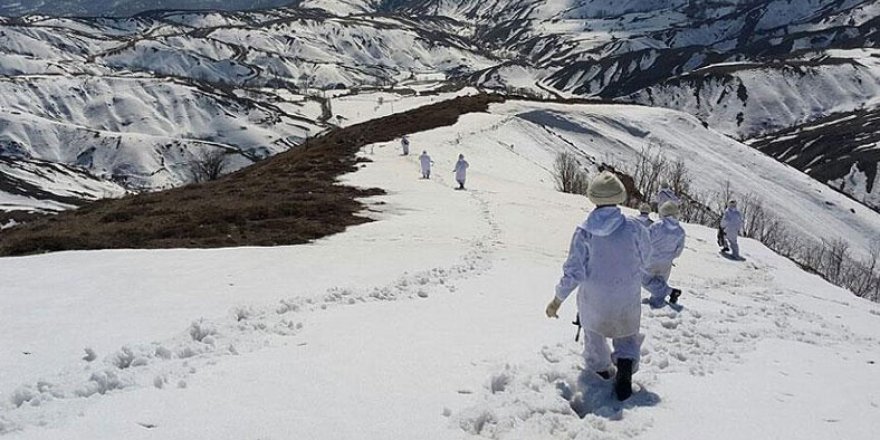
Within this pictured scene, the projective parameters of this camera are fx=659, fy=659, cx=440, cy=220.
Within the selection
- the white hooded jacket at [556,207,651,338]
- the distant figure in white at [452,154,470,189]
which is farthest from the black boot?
the distant figure in white at [452,154,470,189]

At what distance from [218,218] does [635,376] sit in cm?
1676

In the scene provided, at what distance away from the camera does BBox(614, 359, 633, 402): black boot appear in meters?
7.00

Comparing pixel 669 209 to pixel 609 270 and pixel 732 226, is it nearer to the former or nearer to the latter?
pixel 609 270

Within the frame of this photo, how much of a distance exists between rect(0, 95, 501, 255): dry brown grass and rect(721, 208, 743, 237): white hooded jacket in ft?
43.1

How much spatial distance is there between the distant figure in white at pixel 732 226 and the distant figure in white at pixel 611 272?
18278 millimetres

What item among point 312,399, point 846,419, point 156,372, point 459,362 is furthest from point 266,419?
point 846,419

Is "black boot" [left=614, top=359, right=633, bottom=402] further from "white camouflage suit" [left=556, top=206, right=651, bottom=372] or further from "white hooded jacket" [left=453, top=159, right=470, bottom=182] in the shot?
"white hooded jacket" [left=453, top=159, right=470, bottom=182]

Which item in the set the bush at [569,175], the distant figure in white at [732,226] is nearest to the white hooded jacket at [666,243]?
the distant figure in white at [732,226]

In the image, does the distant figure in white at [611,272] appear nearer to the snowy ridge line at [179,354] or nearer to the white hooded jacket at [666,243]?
the snowy ridge line at [179,354]

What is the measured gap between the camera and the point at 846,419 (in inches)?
270

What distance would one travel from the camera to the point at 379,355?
825 centimetres

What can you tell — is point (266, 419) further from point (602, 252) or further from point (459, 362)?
point (602, 252)

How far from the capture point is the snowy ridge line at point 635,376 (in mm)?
6340

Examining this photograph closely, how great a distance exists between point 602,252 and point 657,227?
6.73m
